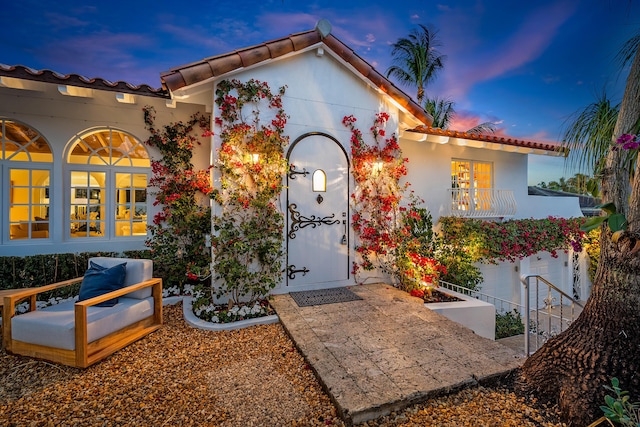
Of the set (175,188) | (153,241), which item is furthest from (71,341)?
(175,188)

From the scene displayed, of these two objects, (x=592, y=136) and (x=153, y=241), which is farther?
(x=153, y=241)

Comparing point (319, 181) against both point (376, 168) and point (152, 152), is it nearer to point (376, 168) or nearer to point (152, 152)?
point (376, 168)

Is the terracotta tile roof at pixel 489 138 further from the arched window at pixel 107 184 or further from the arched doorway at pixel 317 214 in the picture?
the arched window at pixel 107 184

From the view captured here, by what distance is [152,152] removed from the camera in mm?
6418

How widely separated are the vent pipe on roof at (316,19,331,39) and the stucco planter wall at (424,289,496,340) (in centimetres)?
552

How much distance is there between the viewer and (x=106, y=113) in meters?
6.17

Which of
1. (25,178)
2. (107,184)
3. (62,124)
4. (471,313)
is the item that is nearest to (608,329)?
(471,313)

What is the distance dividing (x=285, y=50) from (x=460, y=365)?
227 inches

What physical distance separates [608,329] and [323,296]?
3920 mm

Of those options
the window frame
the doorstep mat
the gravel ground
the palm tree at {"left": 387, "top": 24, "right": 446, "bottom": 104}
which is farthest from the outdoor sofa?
the palm tree at {"left": 387, "top": 24, "right": 446, "bottom": 104}

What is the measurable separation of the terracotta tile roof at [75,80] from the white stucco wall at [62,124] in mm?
Result: 143

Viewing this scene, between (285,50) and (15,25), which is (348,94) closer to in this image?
(285,50)

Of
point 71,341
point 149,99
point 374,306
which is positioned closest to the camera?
point 71,341

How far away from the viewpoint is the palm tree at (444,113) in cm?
1636
